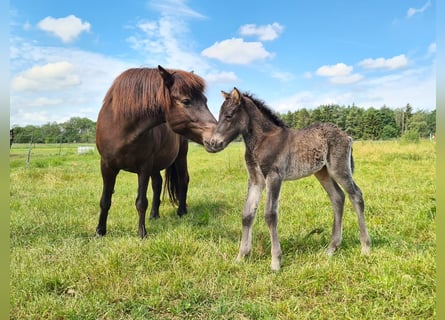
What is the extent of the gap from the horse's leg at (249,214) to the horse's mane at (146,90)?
1.59 m

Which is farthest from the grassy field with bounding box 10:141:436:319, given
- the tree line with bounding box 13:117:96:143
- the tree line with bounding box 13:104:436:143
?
the tree line with bounding box 13:117:96:143

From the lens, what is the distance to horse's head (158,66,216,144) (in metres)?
4.55

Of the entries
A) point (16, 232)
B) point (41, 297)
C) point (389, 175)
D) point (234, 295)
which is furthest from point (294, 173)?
point (389, 175)

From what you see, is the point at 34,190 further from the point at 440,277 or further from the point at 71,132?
the point at 71,132

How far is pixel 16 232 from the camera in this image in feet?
17.2

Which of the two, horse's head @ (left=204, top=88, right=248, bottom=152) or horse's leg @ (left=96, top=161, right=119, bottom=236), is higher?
horse's head @ (left=204, top=88, right=248, bottom=152)

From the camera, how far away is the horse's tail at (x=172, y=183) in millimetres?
7402

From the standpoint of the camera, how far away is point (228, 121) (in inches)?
153

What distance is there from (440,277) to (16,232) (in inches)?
225

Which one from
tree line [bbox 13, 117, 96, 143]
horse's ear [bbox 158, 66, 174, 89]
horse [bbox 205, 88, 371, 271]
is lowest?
horse [bbox 205, 88, 371, 271]

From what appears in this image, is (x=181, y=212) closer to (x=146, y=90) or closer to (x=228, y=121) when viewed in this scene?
(x=146, y=90)

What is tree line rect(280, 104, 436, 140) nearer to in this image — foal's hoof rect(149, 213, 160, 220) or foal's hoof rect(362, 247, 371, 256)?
foal's hoof rect(149, 213, 160, 220)

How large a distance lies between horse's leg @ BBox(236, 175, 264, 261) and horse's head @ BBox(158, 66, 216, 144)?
99 centimetres

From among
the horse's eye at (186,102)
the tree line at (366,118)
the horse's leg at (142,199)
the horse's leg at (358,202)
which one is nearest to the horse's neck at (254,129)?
the horse's eye at (186,102)
